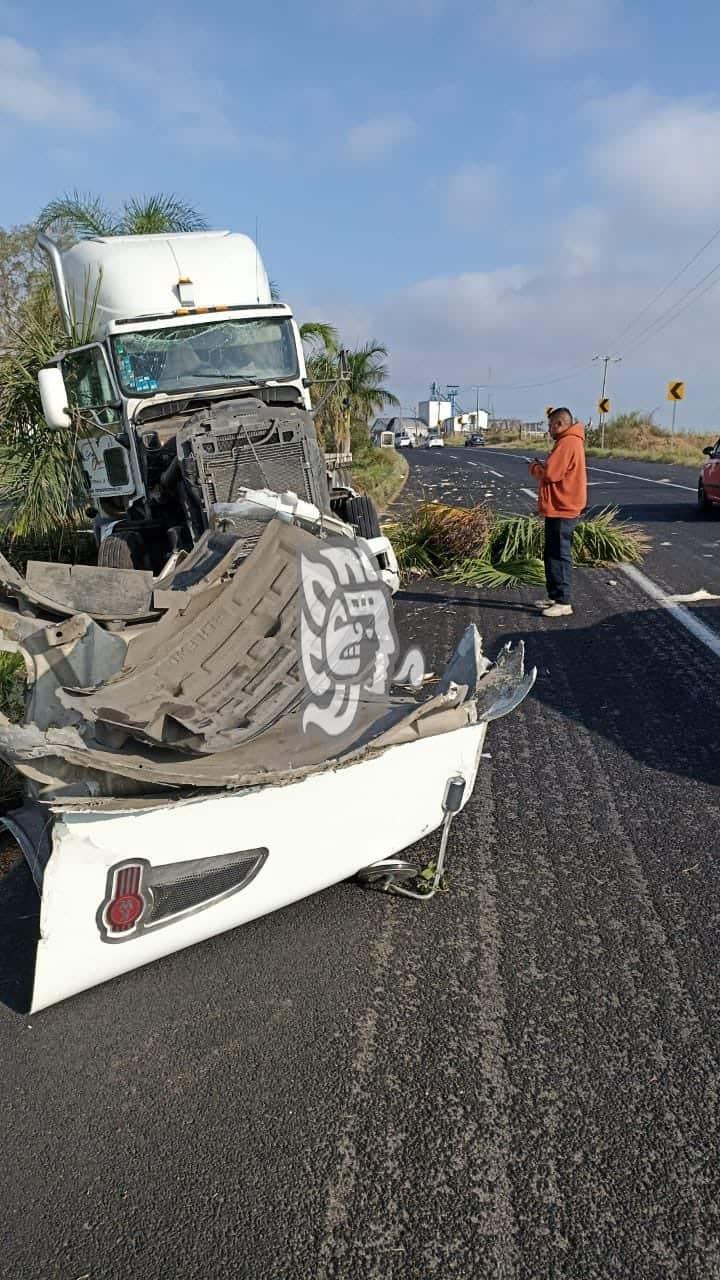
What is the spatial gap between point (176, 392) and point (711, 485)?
944 cm

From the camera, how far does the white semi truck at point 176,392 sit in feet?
23.9

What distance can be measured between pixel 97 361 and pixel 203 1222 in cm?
760

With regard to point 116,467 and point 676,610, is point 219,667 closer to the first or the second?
point 116,467

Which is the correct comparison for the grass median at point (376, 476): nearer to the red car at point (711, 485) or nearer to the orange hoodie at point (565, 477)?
the orange hoodie at point (565, 477)

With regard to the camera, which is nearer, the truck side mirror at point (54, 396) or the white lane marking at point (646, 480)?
the truck side mirror at point (54, 396)

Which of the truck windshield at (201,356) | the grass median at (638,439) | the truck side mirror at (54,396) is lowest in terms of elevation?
the grass median at (638,439)

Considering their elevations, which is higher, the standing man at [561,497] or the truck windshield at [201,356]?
the truck windshield at [201,356]

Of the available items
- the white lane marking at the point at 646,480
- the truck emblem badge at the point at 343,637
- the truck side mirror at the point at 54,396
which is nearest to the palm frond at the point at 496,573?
the truck emblem badge at the point at 343,637

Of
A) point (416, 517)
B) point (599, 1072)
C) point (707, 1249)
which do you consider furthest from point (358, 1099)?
point (416, 517)

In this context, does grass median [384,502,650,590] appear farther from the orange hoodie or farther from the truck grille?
the truck grille

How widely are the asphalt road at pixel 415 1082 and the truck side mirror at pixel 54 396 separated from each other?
5456 millimetres

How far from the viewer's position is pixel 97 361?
823 cm

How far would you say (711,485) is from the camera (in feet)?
46.3

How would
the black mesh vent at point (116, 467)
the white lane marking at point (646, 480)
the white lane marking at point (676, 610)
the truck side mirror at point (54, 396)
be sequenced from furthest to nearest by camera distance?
1. the white lane marking at point (646, 480)
2. the black mesh vent at point (116, 467)
3. the truck side mirror at point (54, 396)
4. the white lane marking at point (676, 610)
